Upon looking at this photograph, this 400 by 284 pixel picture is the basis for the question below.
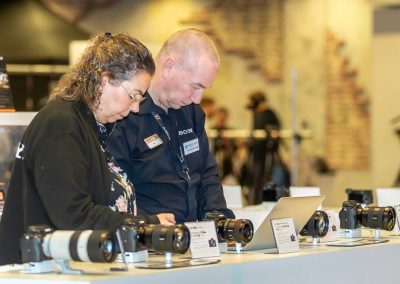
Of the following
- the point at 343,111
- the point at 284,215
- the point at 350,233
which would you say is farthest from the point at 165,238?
the point at 343,111

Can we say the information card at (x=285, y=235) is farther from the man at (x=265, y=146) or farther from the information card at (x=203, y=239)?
the man at (x=265, y=146)

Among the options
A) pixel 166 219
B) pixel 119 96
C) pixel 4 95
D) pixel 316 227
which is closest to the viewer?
pixel 119 96

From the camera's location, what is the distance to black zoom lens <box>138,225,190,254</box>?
2580 millimetres

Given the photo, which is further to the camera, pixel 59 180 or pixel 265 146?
pixel 265 146

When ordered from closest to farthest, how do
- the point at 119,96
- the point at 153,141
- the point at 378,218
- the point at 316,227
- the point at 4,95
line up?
the point at 119,96, the point at 316,227, the point at 378,218, the point at 153,141, the point at 4,95

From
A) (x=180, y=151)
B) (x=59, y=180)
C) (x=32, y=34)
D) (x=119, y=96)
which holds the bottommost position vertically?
(x=59, y=180)

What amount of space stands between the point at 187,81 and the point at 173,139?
0.70ft

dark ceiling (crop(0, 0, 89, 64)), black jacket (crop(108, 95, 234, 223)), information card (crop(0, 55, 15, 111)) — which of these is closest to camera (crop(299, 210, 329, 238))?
black jacket (crop(108, 95, 234, 223))

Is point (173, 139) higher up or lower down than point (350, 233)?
higher up

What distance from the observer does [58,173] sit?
2.58 m

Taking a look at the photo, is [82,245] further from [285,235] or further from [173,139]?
[173,139]

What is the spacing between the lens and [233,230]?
9.75 feet

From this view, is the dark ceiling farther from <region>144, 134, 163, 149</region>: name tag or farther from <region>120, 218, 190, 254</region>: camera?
<region>120, 218, 190, 254</region>: camera

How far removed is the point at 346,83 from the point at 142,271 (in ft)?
33.4
